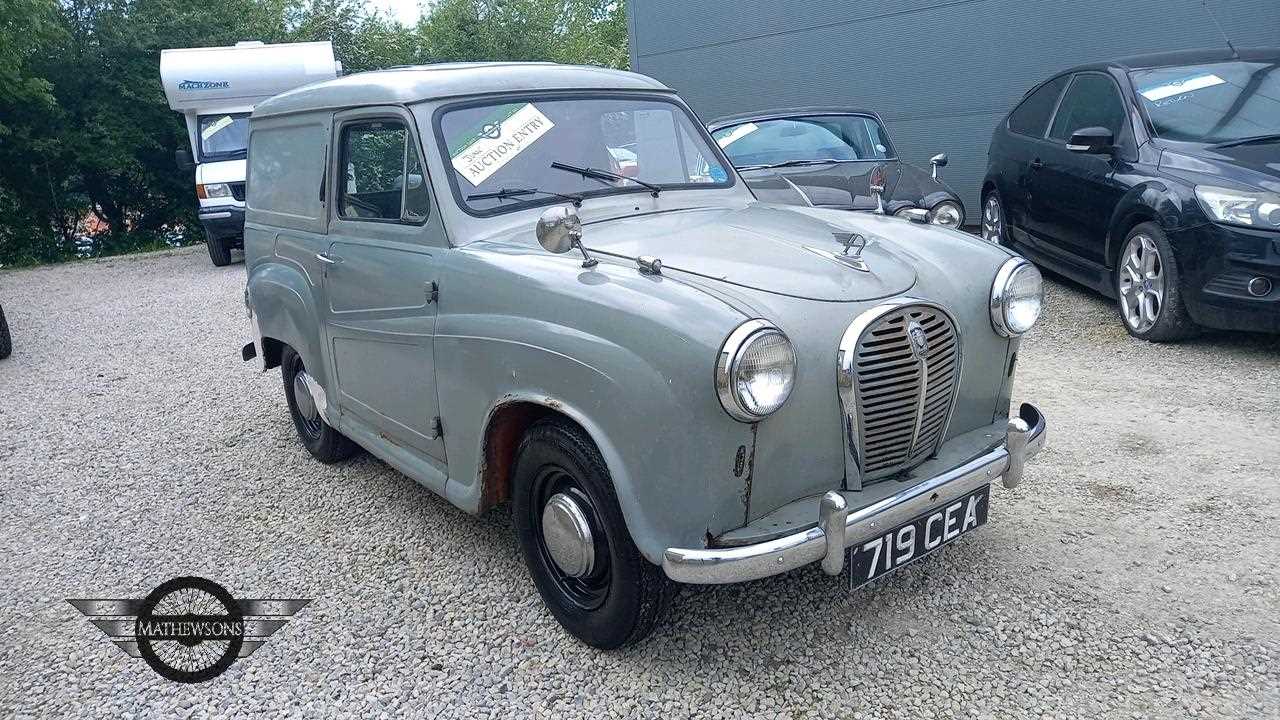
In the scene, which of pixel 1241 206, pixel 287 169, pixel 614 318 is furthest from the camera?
pixel 1241 206

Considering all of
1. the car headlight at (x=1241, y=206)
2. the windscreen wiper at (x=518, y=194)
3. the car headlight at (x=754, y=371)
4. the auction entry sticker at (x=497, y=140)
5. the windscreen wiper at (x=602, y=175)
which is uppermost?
the auction entry sticker at (x=497, y=140)

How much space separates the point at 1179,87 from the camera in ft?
20.2

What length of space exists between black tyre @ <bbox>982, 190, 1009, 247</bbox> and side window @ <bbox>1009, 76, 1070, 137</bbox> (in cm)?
60

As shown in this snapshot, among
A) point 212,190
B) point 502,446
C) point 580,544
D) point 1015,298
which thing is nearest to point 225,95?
point 212,190

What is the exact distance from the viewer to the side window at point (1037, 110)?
7270mm

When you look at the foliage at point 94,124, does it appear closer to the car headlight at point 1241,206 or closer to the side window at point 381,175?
the side window at point 381,175

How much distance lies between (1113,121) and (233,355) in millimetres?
7032

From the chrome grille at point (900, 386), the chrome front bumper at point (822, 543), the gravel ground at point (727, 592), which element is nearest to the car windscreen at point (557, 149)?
the chrome grille at point (900, 386)

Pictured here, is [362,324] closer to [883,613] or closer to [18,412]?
[883,613]

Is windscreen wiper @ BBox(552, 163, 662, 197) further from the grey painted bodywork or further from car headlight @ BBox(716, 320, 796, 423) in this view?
car headlight @ BBox(716, 320, 796, 423)

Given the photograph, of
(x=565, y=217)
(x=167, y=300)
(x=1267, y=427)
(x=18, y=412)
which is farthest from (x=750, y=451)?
(x=167, y=300)

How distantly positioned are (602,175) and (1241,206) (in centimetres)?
388

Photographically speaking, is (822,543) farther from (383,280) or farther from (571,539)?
(383,280)

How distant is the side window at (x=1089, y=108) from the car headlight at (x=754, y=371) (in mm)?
4837
